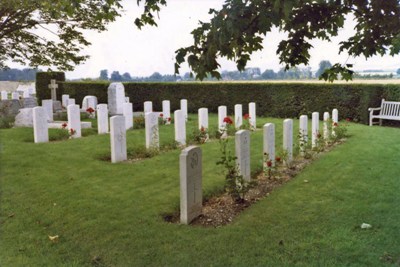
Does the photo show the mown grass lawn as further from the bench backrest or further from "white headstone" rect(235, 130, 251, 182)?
the bench backrest

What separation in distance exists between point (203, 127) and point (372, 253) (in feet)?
27.4

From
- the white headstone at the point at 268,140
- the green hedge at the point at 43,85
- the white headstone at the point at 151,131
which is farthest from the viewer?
the green hedge at the point at 43,85

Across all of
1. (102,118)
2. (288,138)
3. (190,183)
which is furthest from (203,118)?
(190,183)

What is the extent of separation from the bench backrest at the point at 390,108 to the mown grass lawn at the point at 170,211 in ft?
28.5

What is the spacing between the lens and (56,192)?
22.8 feet

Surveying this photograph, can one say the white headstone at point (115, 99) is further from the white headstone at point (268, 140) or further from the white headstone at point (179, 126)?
the white headstone at point (268, 140)

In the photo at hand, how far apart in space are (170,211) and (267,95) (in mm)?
15210

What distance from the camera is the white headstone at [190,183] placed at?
18.5 feet

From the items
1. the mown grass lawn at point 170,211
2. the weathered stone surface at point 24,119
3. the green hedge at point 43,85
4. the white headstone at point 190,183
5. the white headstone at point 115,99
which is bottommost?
the mown grass lawn at point 170,211

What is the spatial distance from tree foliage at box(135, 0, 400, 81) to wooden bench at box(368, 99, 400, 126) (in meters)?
12.9

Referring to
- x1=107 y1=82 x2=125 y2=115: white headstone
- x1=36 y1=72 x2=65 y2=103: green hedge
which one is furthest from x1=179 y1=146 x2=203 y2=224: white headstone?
x1=36 y1=72 x2=65 y2=103: green hedge

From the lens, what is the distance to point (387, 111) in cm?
→ 1772

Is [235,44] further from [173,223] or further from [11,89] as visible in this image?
[11,89]

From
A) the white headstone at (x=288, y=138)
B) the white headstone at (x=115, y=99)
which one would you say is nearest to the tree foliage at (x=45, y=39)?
the white headstone at (x=115, y=99)
